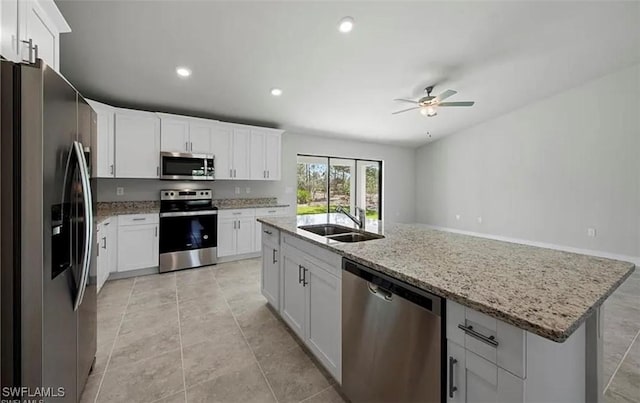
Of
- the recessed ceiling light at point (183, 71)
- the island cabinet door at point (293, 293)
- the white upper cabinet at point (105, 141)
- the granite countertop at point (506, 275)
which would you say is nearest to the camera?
the granite countertop at point (506, 275)

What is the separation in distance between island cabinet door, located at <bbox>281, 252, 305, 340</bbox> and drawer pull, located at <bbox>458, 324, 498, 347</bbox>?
4.00ft

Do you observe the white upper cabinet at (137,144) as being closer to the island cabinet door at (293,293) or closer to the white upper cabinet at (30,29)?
the white upper cabinet at (30,29)

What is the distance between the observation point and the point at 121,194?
3.99 metres

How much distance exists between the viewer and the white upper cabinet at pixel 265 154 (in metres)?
4.63

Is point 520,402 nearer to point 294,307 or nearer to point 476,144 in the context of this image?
point 294,307

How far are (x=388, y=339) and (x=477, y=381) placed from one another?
1.25 feet

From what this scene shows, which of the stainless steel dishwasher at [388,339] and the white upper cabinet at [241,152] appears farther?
the white upper cabinet at [241,152]

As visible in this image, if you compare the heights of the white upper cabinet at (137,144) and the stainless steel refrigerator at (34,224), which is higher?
the white upper cabinet at (137,144)

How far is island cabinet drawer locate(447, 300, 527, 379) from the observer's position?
2.47 feet

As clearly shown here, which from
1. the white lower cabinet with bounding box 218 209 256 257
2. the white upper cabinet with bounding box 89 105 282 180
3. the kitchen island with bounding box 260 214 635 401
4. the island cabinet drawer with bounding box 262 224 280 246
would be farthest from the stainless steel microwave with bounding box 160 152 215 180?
the kitchen island with bounding box 260 214 635 401

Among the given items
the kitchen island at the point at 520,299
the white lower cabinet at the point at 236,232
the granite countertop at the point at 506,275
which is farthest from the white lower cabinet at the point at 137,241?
the kitchen island at the point at 520,299

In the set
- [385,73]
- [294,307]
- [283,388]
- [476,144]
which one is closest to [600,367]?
[283,388]

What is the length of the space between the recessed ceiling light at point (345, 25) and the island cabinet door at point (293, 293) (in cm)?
224

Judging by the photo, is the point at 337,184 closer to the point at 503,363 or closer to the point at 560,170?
the point at 560,170
